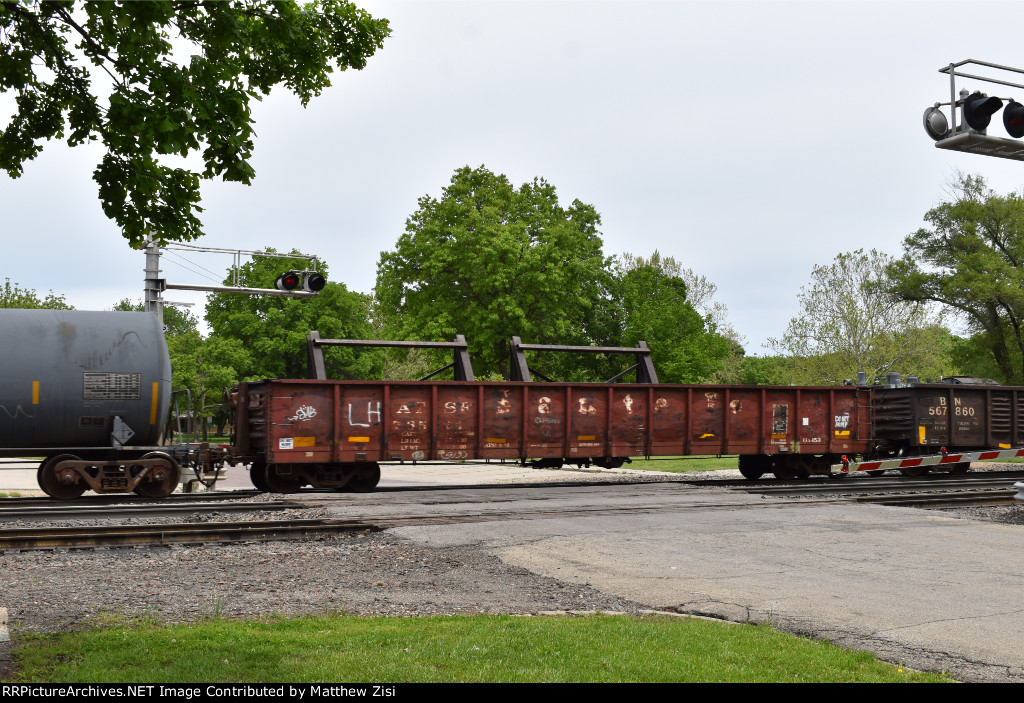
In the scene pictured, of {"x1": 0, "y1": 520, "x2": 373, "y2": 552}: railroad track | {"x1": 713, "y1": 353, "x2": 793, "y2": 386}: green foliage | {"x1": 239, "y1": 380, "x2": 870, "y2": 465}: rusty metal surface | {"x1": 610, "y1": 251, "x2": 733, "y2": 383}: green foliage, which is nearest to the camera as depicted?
{"x1": 0, "y1": 520, "x2": 373, "y2": 552}: railroad track

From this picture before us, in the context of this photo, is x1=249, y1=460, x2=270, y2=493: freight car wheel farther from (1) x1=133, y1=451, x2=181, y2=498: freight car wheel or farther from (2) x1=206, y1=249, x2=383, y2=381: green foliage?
(2) x1=206, y1=249, x2=383, y2=381: green foliage

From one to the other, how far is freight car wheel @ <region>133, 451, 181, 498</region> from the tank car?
0.02 metres

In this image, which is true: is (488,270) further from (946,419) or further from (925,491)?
(925,491)

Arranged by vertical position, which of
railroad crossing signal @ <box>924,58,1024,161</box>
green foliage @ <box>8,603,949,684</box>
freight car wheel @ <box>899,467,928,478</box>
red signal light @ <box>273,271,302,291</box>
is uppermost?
railroad crossing signal @ <box>924,58,1024,161</box>

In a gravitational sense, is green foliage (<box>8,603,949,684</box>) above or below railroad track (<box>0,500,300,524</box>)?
above

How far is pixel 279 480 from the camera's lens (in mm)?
19016

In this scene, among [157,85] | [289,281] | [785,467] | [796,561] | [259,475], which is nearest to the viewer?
[157,85]

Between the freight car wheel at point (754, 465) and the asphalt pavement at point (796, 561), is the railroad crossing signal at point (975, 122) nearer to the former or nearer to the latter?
the asphalt pavement at point (796, 561)

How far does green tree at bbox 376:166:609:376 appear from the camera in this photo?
1457 inches

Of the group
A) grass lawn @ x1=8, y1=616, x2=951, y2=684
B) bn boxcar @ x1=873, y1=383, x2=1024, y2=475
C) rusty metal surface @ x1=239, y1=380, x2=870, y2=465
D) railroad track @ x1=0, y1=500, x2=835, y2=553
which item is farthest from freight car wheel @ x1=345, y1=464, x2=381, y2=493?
bn boxcar @ x1=873, y1=383, x2=1024, y2=475

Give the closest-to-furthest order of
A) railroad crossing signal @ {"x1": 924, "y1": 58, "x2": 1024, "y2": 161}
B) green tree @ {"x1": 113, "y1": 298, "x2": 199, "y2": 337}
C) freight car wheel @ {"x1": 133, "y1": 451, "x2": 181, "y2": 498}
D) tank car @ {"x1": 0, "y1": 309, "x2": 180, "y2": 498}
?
railroad crossing signal @ {"x1": 924, "y1": 58, "x2": 1024, "y2": 161} → tank car @ {"x1": 0, "y1": 309, "x2": 180, "y2": 498} → freight car wheel @ {"x1": 133, "y1": 451, "x2": 181, "y2": 498} → green tree @ {"x1": 113, "y1": 298, "x2": 199, "y2": 337}

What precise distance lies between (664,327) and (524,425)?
23.1 m

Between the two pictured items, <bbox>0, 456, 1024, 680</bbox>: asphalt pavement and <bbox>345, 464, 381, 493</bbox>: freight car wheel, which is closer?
<bbox>0, 456, 1024, 680</bbox>: asphalt pavement

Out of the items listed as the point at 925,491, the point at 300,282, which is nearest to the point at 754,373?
the point at 925,491
